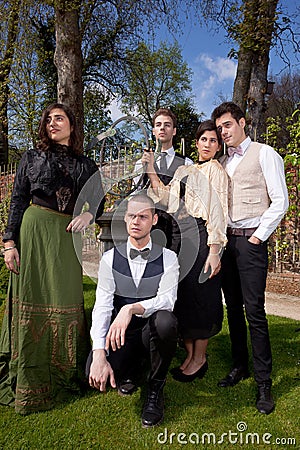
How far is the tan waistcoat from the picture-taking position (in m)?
2.57

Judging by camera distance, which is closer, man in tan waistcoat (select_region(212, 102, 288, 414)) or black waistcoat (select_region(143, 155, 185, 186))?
man in tan waistcoat (select_region(212, 102, 288, 414))

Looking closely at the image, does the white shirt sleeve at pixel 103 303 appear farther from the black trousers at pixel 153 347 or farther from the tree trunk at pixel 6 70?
the tree trunk at pixel 6 70

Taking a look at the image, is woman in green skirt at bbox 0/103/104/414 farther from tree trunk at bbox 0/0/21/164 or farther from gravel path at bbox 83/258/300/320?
tree trunk at bbox 0/0/21/164

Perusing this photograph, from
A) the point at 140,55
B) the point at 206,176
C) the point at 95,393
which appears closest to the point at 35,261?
the point at 95,393

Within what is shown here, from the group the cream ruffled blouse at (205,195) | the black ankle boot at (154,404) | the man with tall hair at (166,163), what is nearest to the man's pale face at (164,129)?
the man with tall hair at (166,163)

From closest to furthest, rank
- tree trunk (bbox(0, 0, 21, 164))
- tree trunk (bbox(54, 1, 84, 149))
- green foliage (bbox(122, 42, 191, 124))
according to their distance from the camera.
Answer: tree trunk (bbox(54, 1, 84, 149))
tree trunk (bbox(0, 0, 21, 164))
green foliage (bbox(122, 42, 191, 124))

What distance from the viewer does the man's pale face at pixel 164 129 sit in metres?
2.83

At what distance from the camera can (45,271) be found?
2.55 meters

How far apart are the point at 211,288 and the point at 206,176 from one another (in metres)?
0.71

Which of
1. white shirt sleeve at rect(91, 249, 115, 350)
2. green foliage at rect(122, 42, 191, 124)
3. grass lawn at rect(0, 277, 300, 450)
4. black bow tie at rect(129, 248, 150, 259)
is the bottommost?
grass lawn at rect(0, 277, 300, 450)

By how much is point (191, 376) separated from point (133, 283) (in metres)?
0.89

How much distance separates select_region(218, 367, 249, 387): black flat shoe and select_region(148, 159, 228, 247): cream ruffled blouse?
973 millimetres

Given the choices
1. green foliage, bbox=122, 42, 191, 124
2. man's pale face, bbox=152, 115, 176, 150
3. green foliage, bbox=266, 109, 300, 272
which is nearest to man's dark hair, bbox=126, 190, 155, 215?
man's pale face, bbox=152, 115, 176, 150

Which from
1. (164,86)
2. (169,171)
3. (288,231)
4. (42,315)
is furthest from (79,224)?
(164,86)
